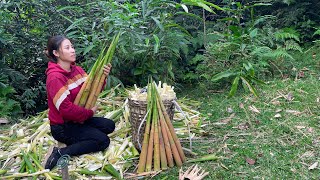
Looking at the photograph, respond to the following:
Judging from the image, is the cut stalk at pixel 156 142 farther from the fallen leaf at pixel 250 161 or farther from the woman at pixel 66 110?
the fallen leaf at pixel 250 161

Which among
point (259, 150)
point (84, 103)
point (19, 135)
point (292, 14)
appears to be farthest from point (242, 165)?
point (292, 14)

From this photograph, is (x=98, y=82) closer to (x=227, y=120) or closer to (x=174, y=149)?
(x=174, y=149)

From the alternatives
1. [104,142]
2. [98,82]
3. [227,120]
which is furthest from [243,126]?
[98,82]

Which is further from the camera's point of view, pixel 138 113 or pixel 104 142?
pixel 104 142

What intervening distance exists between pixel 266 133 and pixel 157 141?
1.10 m

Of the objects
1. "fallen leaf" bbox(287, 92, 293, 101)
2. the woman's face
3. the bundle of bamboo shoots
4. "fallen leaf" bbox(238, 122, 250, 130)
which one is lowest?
"fallen leaf" bbox(238, 122, 250, 130)

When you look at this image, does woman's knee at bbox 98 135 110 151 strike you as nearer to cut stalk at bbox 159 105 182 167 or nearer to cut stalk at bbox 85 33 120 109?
cut stalk at bbox 85 33 120 109

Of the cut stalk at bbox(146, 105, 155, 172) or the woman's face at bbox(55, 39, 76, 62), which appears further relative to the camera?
the woman's face at bbox(55, 39, 76, 62)

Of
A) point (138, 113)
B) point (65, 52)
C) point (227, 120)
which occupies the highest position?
point (65, 52)

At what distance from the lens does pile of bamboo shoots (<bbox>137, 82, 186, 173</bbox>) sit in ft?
9.01

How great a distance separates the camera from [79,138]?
10.0 ft

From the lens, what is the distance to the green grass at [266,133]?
2.73m

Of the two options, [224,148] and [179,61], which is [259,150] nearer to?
[224,148]

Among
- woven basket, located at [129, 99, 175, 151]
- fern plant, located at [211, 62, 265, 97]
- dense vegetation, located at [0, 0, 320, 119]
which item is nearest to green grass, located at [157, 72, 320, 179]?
fern plant, located at [211, 62, 265, 97]
